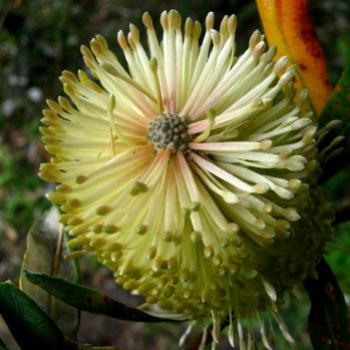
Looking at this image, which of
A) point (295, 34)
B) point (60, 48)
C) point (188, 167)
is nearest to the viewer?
point (188, 167)

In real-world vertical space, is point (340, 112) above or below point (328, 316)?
above

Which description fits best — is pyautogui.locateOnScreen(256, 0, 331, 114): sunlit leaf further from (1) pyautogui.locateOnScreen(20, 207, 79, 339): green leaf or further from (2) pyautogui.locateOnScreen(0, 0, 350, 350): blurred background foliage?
(2) pyautogui.locateOnScreen(0, 0, 350, 350): blurred background foliage

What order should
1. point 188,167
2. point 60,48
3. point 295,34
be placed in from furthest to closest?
point 60,48, point 295,34, point 188,167

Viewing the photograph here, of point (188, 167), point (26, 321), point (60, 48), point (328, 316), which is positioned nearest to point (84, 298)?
point (26, 321)

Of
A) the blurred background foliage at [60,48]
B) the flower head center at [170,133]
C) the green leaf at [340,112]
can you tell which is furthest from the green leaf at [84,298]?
the blurred background foliage at [60,48]

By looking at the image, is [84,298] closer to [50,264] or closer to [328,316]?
[50,264]

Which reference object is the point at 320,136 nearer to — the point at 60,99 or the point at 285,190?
the point at 285,190

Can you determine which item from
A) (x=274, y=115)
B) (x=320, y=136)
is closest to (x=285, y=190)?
(x=274, y=115)
